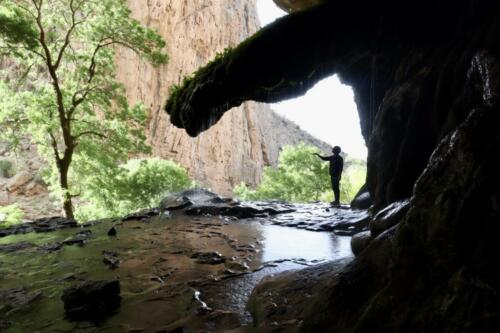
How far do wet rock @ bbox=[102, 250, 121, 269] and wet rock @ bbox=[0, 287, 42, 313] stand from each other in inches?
56.2

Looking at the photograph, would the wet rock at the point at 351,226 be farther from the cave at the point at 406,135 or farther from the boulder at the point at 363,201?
the boulder at the point at 363,201

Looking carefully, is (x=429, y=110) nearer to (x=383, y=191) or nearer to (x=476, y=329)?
(x=383, y=191)

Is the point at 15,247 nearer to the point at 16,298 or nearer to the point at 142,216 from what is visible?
the point at 16,298

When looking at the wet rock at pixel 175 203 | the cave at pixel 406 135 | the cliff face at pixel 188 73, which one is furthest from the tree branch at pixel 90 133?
the cliff face at pixel 188 73

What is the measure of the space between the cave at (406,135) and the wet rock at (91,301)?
1.86m

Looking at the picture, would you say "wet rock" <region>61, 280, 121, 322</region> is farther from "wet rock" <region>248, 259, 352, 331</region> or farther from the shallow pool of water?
"wet rock" <region>248, 259, 352, 331</region>

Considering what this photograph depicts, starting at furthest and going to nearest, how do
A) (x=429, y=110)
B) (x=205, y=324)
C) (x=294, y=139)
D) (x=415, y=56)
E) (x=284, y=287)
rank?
1. (x=294, y=139)
2. (x=415, y=56)
3. (x=429, y=110)
4. (x=284, y=287)
5. (x=205, y=324)

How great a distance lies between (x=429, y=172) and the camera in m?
2.79

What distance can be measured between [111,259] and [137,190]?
16.7m

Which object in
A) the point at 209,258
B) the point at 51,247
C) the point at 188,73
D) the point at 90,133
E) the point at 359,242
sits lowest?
the point at 51,247

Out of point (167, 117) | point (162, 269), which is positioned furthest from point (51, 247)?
point (167, 117)

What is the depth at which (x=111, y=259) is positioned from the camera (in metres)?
6.78

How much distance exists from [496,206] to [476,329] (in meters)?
0.74

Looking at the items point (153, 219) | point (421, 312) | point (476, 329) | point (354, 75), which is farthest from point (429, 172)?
point (153, 219)
